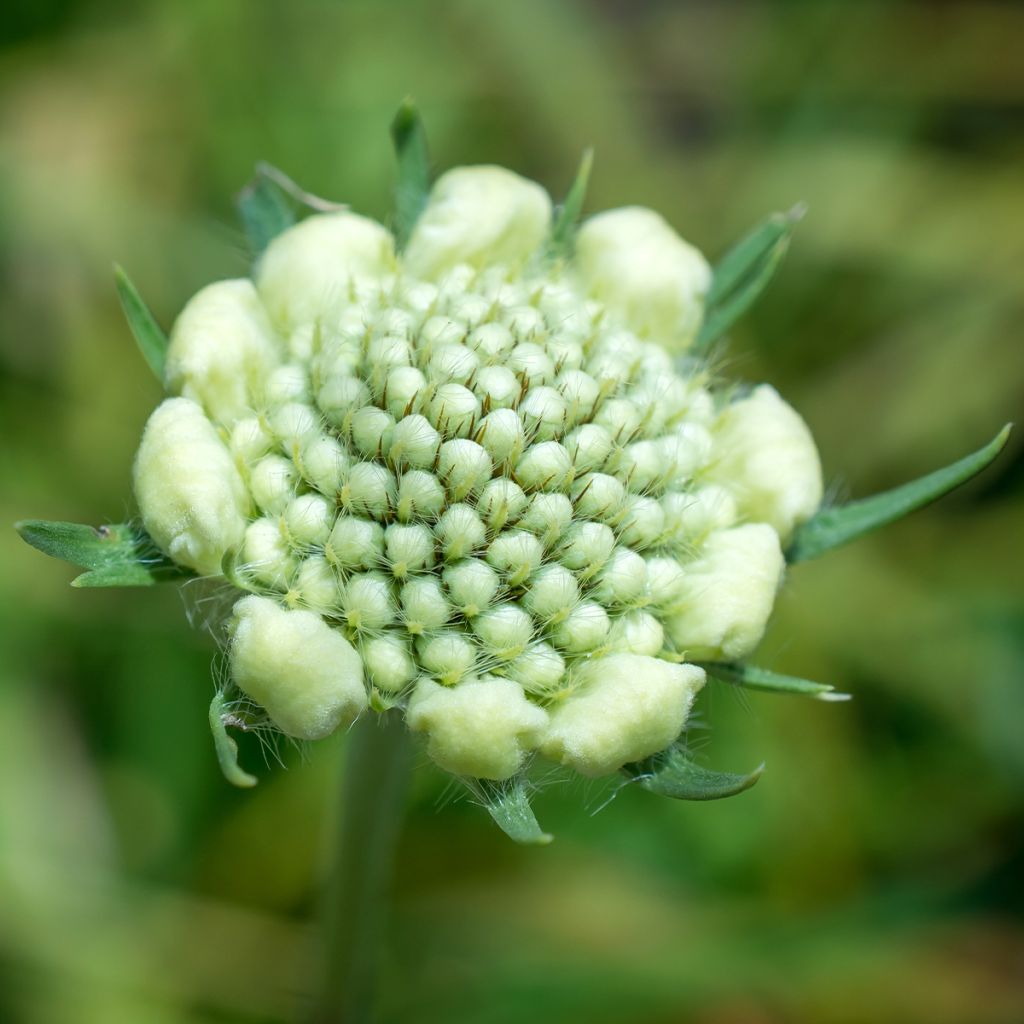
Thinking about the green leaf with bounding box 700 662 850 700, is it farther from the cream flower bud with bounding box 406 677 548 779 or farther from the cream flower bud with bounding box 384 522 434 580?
the cream flower bud with bounding box 384 522 434 580

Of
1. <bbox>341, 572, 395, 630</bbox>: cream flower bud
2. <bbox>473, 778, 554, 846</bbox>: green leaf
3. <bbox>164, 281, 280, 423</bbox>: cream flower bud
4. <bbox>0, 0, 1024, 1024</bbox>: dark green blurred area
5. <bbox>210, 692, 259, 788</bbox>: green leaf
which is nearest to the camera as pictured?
<bbox>210, 692, 259, 788</bbox>: green leaf

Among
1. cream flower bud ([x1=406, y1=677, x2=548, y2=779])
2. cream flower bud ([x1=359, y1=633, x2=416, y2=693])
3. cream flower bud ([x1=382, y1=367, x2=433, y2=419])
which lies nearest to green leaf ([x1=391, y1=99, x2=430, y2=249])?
cream flower bud ([x1=382, y1=367, x2=433, y2=419])

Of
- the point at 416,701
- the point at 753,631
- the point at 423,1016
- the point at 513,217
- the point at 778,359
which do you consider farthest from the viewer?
the point at 778,359

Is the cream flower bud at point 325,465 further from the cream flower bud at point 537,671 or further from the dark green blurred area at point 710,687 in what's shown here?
the dark green blurred area at point 710,687

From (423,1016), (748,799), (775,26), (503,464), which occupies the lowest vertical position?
(423,1016)

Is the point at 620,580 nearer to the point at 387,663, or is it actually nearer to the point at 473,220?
the point at 387,663

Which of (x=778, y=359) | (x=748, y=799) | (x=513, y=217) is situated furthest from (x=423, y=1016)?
(x=778, y=359)

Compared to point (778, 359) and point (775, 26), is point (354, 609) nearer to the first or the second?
point (778, 359)
